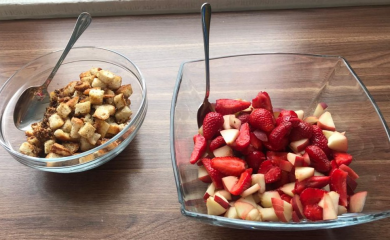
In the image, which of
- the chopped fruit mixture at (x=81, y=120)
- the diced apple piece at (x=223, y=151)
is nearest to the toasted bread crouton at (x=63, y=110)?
the chopped fruit mixture at (x=81, y=120)

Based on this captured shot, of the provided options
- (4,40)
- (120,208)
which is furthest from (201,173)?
(4,40)

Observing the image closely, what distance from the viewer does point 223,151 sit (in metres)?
0.83

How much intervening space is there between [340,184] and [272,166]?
150mm

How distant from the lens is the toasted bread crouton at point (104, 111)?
2.80ft

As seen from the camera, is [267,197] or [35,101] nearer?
[267,197]

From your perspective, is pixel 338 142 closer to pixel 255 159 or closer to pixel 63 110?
pixel 255 159

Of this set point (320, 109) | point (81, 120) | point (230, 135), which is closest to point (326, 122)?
point (320, 109)

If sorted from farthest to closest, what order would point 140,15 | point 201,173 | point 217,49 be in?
1. point 140,15
2. point 217,49
3. point 201,173

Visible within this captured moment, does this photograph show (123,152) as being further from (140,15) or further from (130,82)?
(140,15)

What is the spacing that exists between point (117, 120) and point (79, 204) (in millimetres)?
230

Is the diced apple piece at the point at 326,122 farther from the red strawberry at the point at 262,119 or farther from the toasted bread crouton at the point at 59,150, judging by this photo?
the toasted bread crouton at the point at 59,150

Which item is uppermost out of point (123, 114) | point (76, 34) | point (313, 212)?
point (76, 34)

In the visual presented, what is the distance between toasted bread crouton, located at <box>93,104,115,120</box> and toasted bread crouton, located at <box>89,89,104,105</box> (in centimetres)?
2

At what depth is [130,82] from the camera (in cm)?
105
